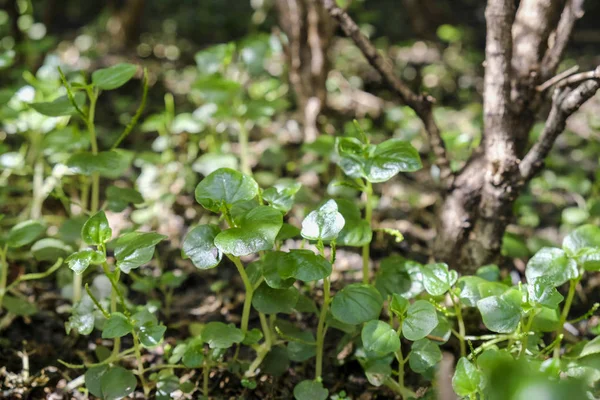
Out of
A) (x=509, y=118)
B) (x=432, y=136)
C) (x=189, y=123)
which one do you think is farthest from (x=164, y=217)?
(x=509, y=118)

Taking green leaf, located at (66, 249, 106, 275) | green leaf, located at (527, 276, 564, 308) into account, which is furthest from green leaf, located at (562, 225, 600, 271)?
green leaf, located at (66, 249, 106, 275)

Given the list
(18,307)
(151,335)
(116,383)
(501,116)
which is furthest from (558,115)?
(18,307)

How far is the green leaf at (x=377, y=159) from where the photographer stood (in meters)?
1.10

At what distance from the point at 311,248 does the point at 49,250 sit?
63 centimetres

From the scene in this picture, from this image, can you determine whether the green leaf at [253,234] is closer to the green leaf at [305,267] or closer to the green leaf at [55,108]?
the green leaf at [305,267]

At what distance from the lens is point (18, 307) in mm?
1271

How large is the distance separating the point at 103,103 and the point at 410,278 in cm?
168

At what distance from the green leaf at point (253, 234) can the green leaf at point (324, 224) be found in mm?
52

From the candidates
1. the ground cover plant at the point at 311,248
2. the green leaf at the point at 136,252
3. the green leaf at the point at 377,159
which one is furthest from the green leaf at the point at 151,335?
the green leaf at the point at 377,159

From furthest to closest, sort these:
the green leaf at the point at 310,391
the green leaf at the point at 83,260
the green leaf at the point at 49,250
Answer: the green leaf at the point at 49,250, the green leaf at the point at 310,391, the green leaf at the point at 83,260

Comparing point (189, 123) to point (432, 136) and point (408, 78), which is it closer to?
point (432, 136)

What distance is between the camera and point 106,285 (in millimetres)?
1335

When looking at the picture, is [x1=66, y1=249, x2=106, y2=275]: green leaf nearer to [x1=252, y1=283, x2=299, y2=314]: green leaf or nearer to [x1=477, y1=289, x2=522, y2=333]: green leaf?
[x1=252, y1=283, x2=299, y2=314]: green leaf

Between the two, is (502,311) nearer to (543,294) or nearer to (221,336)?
(543,294)
